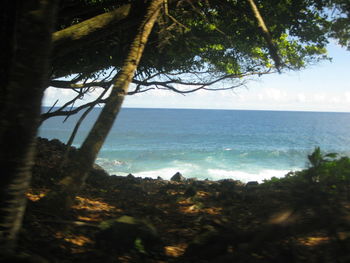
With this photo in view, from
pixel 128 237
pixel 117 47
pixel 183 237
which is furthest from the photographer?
pixel 117 47

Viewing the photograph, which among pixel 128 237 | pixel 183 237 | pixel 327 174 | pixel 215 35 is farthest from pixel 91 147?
pixel 215 35

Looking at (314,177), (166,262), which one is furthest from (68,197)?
(314,177)

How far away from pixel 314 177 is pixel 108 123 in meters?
4.15

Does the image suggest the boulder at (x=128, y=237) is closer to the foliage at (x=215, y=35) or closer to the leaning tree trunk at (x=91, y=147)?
the leaning tree trunk at (x=91, y=147)

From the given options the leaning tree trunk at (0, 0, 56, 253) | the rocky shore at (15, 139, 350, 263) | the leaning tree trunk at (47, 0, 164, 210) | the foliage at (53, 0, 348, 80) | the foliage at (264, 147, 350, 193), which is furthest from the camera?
the foliage at (53, 0, 348, 80)

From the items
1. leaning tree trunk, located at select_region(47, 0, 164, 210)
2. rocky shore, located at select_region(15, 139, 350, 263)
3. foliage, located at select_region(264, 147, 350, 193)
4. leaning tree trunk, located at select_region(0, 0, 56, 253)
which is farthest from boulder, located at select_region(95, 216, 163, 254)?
foliage, located at select_region(264, 147, 350, 193)

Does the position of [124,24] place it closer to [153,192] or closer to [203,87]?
[153,192]

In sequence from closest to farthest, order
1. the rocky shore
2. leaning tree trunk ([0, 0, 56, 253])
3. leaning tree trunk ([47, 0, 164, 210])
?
leaning tree trunk ([0, 0, 56, 253]) → the rocky shore → leaning tree trunk ([47, 0, 164, 210])

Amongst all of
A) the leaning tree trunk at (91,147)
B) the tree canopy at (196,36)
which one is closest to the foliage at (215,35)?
the tree canopy at (196,36)

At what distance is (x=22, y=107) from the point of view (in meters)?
2.52

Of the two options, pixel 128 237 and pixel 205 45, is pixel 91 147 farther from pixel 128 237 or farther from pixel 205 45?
pixel 205 45

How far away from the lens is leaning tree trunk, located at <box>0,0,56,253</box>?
2.51 meters

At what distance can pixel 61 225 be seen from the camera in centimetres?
354

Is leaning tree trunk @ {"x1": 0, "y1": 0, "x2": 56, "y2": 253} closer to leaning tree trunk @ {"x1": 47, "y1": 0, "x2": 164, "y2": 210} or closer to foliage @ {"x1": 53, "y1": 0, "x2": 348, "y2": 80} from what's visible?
leaning tree trunk @ {"x1": 47, "y1": 0, "x2": 164, "y2": 210}
